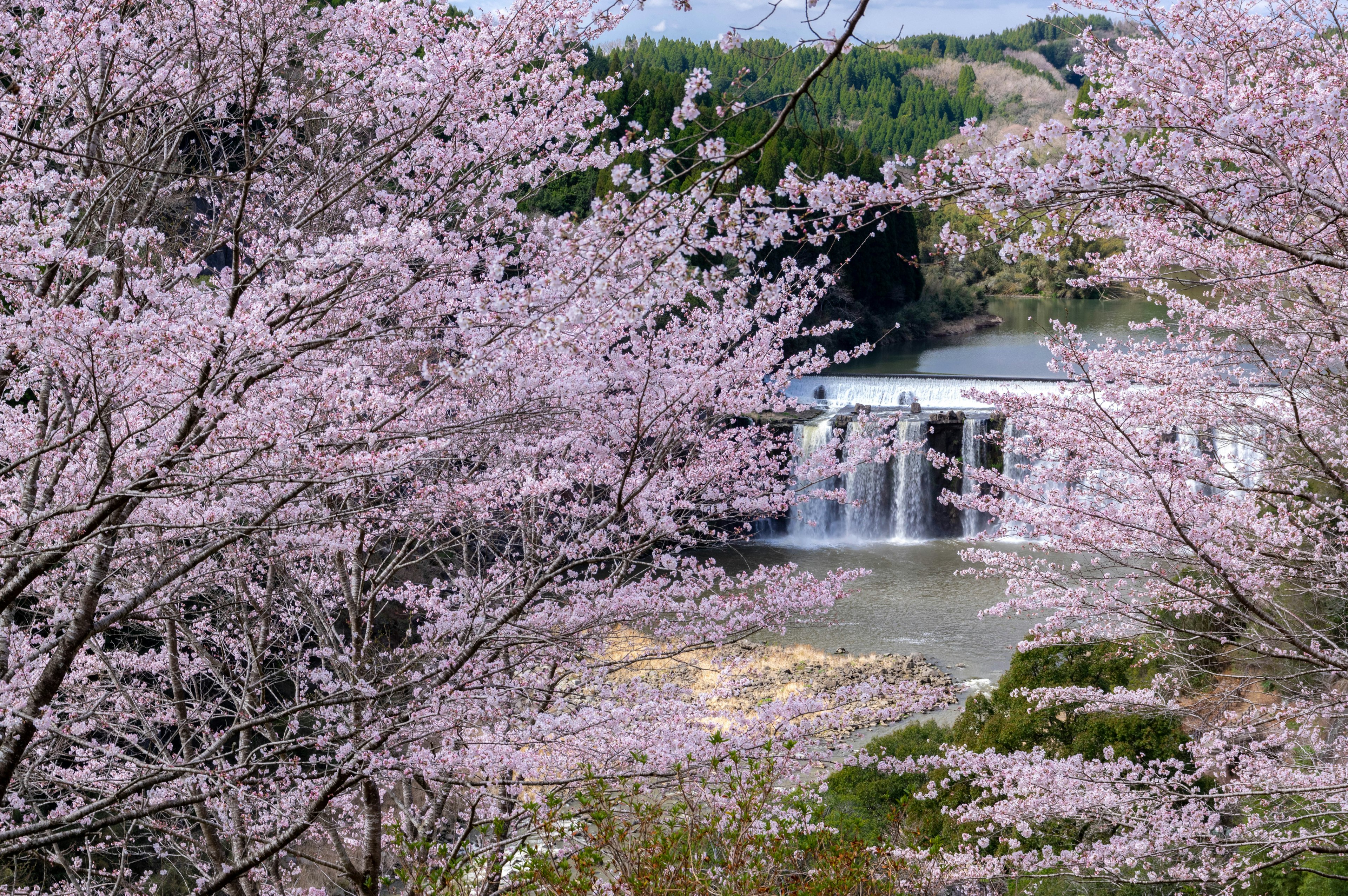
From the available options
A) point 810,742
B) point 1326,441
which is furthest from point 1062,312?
point 810,742

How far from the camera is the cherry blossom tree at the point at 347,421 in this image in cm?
282

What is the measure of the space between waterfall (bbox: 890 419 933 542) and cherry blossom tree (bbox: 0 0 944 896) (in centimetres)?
1258

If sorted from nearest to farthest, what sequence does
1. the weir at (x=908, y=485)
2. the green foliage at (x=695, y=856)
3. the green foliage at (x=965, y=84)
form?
the green foliage at (x=695, y=856), the weir at (x=908, y=485), the green foliage at (x=965, y=84)

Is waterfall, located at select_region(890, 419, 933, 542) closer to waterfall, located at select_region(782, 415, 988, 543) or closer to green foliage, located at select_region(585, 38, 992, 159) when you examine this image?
waterfall, located at select_region(782, 415, 988, 543)

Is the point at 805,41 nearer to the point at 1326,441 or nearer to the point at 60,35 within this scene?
Result: the point at 60,35

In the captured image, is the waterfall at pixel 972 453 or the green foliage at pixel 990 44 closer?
the waterfall at pixel 972 453

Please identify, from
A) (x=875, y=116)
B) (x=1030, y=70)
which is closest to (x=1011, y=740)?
(x=875, y=116)

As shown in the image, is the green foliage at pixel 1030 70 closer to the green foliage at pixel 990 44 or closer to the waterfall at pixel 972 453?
the green foliage at pixel 990 44

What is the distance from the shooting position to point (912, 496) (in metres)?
17.7

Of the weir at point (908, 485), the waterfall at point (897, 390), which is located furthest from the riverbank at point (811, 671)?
the waterfall at point (897, 390)

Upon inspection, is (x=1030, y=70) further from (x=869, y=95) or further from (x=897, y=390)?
(x=897, y=390)

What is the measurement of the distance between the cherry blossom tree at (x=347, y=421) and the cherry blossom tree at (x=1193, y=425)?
1052 mm

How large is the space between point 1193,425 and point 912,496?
41.1 ft

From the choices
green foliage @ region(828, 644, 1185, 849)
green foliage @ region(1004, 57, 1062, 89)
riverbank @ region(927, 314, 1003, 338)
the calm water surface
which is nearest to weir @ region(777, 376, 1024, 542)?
the calm water surface
